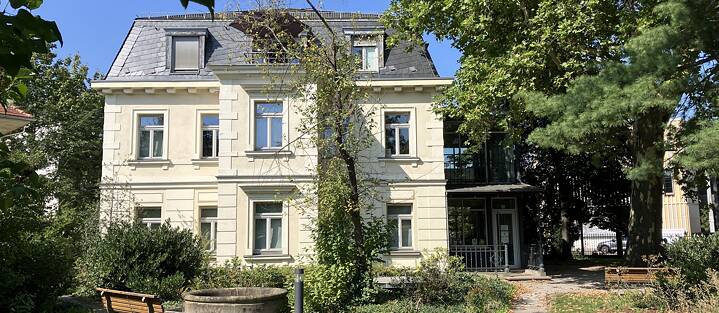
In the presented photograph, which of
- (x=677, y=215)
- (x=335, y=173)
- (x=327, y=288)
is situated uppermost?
(x=335, y=173)

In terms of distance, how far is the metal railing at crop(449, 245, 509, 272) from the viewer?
22.2m

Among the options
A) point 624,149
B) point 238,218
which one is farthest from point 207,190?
point 624,149

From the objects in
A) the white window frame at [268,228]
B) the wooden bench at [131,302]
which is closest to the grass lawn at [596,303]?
the wooden bench at [131,302]

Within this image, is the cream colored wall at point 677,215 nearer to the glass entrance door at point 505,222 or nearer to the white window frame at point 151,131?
the glass entrance door at point 505,222

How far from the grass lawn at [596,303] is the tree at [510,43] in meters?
3.85

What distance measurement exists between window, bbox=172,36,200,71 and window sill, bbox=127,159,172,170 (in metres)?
3.48

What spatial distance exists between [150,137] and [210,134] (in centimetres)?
214

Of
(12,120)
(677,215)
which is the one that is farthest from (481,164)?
(677,215)

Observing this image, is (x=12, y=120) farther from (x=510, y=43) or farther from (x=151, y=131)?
(x=510, y=43)

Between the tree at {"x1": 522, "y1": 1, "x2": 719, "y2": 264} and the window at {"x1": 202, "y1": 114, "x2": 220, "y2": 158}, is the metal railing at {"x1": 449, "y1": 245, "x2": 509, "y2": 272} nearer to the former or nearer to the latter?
the window at {"x1": 202, "y1": 114, "x2": 220, "y2": 158}

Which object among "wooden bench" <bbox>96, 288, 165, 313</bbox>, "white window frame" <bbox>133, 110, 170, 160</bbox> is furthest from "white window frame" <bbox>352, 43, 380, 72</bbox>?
"wooden bench" <bbox>96, 288, 165, 313</bbox>

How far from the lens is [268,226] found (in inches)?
770

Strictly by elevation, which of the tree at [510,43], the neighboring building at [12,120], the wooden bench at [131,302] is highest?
the tree at [510,43]

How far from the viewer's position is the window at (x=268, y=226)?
1947cm
